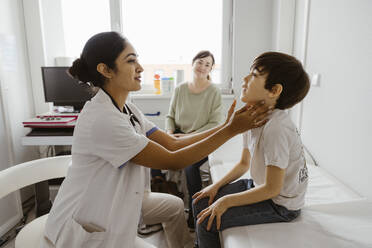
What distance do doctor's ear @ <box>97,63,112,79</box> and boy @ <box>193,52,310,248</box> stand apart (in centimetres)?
57

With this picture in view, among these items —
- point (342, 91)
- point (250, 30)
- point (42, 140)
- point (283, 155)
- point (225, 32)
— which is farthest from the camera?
point (225, 32)

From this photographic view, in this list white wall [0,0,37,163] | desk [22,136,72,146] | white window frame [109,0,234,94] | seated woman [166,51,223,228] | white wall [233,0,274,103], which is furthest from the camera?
white window frame [109,0,234,94]

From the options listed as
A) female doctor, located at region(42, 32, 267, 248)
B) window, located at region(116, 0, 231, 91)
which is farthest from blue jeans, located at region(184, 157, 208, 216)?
window, located at region(116, 0, 231, 91)

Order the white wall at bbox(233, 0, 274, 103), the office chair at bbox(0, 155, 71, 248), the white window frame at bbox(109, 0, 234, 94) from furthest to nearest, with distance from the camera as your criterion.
→ 1. the white window frame at bbox(109, 0, 234, 94)
2. the white wall at bbox(233, 0, 274, 103)
3. the office chair at bbox(0, 155, 71, 248)

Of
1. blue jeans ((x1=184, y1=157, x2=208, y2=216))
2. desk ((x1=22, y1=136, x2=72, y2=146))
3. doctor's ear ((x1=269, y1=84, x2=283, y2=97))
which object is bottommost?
blue jeans ((x1=184, y1=157, x2=208, y2=216))

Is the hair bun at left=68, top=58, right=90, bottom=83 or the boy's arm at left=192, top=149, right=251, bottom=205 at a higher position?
the hair bun at left=68, top=58, right=90, bottom=83

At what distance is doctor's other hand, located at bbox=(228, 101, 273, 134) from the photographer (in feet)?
3.16

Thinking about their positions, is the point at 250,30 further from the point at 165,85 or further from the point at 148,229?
the point at 148,229

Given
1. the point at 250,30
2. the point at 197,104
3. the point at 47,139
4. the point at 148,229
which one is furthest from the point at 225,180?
the point at 250,30

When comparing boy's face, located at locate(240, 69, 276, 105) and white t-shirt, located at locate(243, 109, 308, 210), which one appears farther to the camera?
boy's face, located at locate(240, 69, 276, 105)

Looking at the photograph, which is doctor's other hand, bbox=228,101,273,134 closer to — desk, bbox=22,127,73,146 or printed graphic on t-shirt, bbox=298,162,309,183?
printed graphic on t-shirt, bbox=298,162,309,183

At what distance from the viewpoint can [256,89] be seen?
1.03 m

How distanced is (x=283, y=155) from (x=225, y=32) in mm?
2039

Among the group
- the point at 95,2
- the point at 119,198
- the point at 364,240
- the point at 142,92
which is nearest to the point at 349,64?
the point at 364,240
